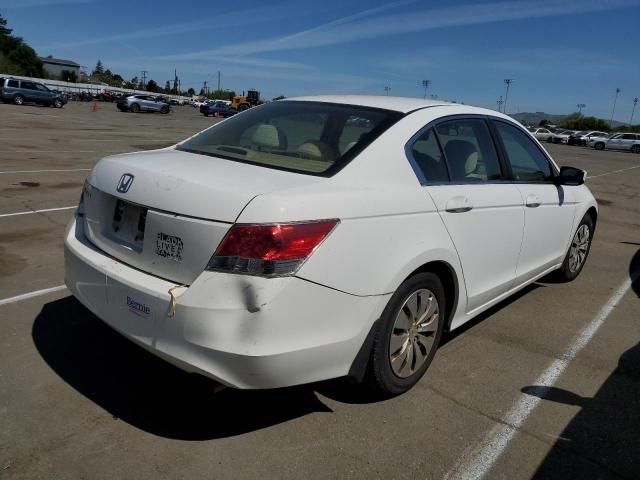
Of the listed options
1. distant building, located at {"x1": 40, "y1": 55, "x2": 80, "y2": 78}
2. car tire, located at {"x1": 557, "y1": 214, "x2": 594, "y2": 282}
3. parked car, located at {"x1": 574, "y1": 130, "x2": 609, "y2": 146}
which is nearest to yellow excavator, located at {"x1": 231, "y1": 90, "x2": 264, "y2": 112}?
parked car, located at {"x1": 574, "y1": 130, "x2": 609, "y2": 146}

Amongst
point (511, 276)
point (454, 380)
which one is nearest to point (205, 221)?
point (454, 380)

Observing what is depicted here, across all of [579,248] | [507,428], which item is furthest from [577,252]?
[507,428]

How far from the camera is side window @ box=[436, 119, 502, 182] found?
345cm

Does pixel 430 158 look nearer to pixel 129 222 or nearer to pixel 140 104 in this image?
pixel 129 222

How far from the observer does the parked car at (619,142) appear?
46.6 meters

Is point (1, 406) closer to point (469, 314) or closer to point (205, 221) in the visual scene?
point (205, 221)

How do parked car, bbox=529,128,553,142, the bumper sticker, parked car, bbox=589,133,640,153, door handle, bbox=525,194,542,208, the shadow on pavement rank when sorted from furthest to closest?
1. parked car, bbox=529,128,553,142
2. parked car, bbox=589,133,640,153
3. door handle, bbox=525,194,542,208
4. the shadow on pavement
5. the bumper sticker

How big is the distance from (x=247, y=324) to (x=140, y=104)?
4703cm

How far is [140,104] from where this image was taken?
45.5 meters

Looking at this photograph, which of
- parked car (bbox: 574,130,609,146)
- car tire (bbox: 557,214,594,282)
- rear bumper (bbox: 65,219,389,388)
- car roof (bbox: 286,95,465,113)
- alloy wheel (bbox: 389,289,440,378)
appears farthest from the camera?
parked car (bbox: 574,130,609,146)

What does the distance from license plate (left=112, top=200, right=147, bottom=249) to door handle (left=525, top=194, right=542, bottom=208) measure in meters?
2.74

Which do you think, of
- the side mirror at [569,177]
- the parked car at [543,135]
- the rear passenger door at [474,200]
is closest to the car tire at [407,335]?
the rear passenger door at [474,200]

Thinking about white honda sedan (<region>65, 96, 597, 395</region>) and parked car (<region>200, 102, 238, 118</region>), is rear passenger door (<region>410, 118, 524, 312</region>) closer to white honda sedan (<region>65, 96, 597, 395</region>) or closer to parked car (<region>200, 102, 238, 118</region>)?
white honda sedan (<region>65, 96, 597, 395</region>)

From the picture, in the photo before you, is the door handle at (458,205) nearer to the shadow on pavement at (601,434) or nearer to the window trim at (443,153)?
the window trim at (443,153)
